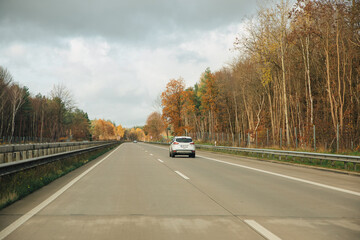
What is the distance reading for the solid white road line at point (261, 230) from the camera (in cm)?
439

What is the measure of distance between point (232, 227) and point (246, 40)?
25.1 meters

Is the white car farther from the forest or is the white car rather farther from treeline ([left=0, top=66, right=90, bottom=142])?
treeline ([left=0, top=66, right=90, bottom=142])

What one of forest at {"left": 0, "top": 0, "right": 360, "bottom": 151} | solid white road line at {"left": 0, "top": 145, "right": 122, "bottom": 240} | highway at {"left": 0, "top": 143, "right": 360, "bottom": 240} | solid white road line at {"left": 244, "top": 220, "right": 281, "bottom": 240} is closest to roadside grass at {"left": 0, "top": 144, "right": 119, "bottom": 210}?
highway at {"left": 0, "top": 143, "right": 360, "bottom": 240}

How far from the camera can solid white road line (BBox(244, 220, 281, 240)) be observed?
4.39m

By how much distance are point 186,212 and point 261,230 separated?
164 cm

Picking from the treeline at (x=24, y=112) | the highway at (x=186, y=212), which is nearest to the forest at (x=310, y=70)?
the highway at (x=186, y=212)

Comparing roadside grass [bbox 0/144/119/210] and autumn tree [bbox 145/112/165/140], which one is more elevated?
autumn tree [bbox 145/112/165/140]

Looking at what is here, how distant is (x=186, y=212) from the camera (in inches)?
235

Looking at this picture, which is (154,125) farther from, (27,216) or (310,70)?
Answer: (27,216)

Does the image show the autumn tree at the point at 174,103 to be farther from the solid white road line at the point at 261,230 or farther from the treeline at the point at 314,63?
the solid white road line at the point at 261,230

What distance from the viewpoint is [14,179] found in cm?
826

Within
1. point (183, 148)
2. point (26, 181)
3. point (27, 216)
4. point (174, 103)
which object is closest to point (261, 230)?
point (27, 216)

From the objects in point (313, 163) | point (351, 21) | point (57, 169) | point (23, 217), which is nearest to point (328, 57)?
point (351, 21)

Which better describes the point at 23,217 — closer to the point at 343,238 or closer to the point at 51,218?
the point at 51,218
